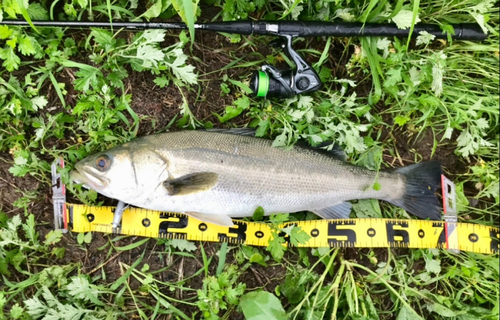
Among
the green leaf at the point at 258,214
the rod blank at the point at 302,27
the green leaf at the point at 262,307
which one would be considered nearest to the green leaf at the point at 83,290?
the green leaf at the point at 262,307

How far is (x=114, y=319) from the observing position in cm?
335

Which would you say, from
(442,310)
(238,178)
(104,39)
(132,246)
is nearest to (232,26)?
(104,39)

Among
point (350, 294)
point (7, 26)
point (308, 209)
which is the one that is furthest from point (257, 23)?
point (350, 294)

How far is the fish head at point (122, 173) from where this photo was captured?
122 inches

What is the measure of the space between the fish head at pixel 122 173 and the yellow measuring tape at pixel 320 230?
404 millimetres

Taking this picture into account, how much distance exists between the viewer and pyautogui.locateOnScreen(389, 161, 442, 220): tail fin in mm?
3619

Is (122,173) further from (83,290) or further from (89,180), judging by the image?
(83,290)

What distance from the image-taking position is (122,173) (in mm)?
3096

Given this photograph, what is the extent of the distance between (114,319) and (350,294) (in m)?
2.12

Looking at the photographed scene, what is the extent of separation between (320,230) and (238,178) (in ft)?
3.26

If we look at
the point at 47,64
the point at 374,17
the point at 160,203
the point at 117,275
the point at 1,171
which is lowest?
the point at 117,275

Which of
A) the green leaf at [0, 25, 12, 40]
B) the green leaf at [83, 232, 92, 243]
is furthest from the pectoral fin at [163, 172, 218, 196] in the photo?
the green leaf at [0, 25, 12, 40]

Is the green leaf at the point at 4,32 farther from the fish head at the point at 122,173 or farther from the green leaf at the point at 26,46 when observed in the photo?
the fish head at the point at 122,173

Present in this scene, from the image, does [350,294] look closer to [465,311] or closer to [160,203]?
[465,311]
